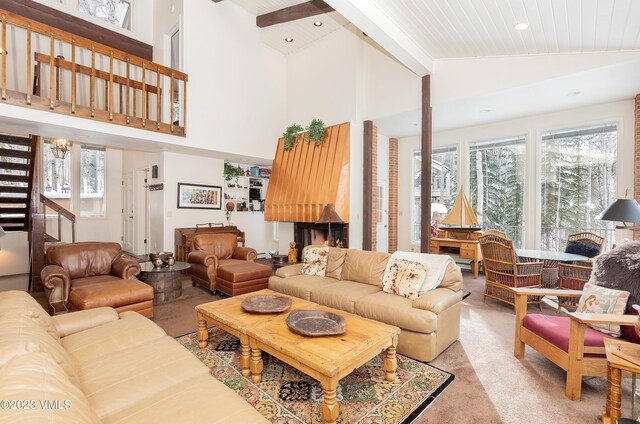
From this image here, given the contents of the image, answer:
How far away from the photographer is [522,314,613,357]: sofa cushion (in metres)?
2.20

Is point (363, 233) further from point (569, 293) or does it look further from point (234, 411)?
point (234, 411)

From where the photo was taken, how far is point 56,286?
341cm

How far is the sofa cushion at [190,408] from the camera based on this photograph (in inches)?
51.4

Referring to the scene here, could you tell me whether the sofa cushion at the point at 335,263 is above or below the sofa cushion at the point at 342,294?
above

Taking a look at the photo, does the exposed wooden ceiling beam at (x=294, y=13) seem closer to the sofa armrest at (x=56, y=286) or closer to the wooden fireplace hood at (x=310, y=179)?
the wooden fireplace hood at (x=310, y=179)

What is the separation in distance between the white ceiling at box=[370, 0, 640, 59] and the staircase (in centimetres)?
618

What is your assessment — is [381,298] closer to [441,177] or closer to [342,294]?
[342,294]

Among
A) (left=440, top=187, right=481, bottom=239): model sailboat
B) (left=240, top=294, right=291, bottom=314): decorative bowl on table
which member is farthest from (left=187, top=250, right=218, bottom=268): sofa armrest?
(left=440, top=187, right=481, bottom=239): model sailboat

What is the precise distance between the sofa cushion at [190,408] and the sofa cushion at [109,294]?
2342 mm

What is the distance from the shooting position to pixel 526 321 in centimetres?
271

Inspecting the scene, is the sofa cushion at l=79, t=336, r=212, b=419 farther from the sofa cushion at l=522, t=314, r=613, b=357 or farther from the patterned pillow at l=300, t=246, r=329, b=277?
the sofa cushion at l=522, t=314, r=613, b=357

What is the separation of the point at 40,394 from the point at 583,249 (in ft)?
19.7

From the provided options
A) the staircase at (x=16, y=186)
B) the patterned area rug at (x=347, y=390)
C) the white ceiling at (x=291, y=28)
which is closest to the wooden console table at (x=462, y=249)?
the patterned area rug at (x=347, y=390)

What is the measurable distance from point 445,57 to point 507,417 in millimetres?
4924
